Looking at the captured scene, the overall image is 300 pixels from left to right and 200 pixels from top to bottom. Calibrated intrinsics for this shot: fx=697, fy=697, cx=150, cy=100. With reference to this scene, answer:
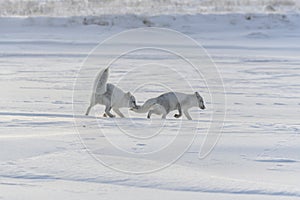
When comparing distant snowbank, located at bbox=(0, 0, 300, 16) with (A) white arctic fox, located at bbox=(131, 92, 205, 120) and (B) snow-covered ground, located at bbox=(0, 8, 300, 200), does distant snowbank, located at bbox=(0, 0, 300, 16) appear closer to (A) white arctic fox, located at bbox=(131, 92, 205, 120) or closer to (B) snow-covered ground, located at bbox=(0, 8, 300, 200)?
(B) snow-covered ground, located at bbox=(0, 8, 300, 200)

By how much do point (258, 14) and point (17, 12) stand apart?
1127 cm

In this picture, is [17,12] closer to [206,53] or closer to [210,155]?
[206,53]

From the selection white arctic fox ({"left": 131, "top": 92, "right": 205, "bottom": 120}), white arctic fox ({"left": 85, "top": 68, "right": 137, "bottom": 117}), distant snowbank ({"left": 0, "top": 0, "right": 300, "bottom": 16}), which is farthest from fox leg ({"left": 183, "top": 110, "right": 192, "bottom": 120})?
distant snowbank ({"left": 0, "top": 0, "right": 300, "bottom": 16})

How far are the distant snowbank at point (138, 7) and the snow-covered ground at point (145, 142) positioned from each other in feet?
42.5

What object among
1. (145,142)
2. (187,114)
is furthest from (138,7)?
(145,142)

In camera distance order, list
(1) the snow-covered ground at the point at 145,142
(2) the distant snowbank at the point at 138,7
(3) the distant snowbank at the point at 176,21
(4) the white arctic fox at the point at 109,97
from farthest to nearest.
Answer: (2) the distant snowbank at the point at 138,7 → (3) the distant snowbank at the point at 176,21 → (4) the white arctic fox at the point at 109,97 → (1) the snow-covered ground at the point at 145,142

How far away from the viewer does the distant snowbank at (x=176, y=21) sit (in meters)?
29.7

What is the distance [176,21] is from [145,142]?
23.3 meters

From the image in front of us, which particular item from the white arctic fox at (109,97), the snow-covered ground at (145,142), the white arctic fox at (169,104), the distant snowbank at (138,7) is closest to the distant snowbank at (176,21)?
the distant snowbank at (138,7)

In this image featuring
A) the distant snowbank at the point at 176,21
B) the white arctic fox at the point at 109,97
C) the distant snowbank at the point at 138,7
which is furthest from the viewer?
the distant snowbank at the point at 138,7

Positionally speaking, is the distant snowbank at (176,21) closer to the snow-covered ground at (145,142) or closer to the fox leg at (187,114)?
the snow-covered ground at (145,142)

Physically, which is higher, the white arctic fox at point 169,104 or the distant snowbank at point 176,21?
the white arctic fox at point 169,104

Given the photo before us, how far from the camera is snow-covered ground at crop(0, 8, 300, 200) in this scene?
5.20m

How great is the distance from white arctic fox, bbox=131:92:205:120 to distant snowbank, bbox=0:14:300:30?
19.7 meters
